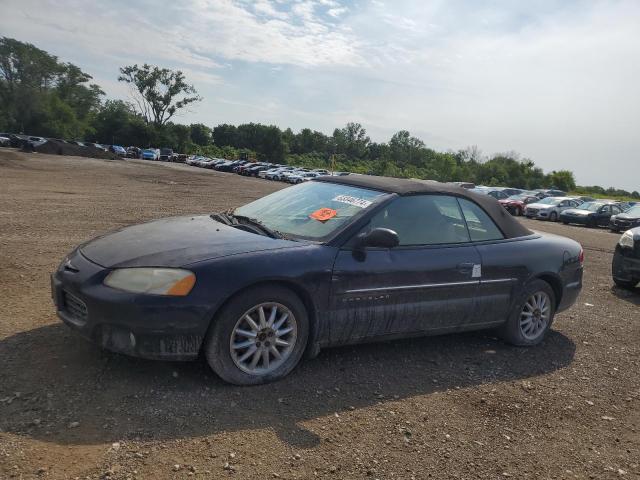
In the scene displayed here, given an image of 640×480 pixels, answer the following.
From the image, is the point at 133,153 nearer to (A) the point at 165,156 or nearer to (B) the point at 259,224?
(A) the point at 165,156

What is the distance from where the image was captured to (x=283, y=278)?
374 centimetres

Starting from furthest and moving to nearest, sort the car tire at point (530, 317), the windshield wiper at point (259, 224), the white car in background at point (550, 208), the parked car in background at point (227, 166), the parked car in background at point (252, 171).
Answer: the parked car in background at point (227, 166), the parked car in background at point (252, 171), the white car in background at point (550, 208), the car tire at point (530, 317), the windshield wiper at point (259, 224)

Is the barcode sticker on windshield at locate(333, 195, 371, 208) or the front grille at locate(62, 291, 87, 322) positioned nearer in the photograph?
the front grille at locate(62, 291, 87, 322)

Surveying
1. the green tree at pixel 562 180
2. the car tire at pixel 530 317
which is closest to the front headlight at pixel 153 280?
the car tire at pixel 530 317

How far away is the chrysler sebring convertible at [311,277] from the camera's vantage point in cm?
348

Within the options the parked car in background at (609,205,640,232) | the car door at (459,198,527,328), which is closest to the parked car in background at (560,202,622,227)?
the parked car in background at (609,205,640,232)

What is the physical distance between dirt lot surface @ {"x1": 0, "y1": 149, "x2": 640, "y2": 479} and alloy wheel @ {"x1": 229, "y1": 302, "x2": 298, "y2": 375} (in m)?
0.17

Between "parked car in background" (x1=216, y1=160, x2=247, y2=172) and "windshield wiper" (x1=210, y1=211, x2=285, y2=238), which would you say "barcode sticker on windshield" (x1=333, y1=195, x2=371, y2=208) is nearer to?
"windshield wiper" (x1=210, y1=211, x2=285, y2=238)

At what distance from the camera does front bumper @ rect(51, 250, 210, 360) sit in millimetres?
3387

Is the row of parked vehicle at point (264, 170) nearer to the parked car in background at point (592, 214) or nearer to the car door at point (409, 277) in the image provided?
the parked car in background at point (592, 214)

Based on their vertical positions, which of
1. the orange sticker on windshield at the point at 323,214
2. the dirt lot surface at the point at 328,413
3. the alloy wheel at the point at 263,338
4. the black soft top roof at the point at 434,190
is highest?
the black soft top roof at the point at 434,190

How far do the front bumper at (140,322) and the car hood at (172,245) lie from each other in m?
0.25

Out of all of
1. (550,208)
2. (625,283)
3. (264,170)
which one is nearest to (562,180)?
(264,170)

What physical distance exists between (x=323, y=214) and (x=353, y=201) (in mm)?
293
